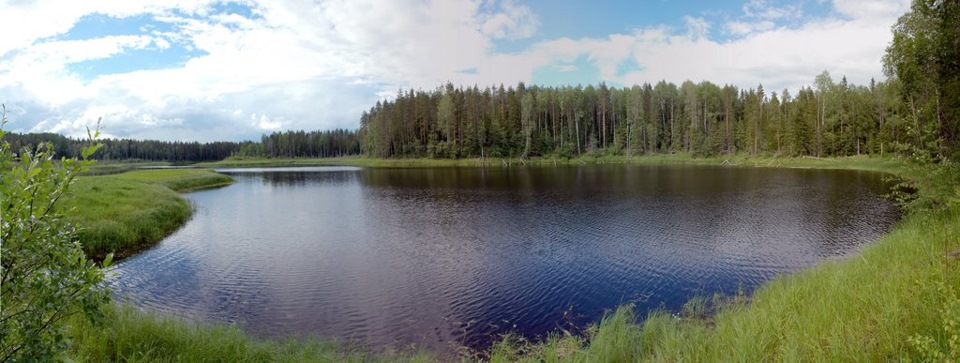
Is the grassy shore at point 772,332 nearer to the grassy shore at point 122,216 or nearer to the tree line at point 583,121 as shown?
the grassy shore at point 122,216

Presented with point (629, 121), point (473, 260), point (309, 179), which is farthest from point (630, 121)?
point (473, 260)

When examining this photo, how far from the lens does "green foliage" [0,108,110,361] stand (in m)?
4.48

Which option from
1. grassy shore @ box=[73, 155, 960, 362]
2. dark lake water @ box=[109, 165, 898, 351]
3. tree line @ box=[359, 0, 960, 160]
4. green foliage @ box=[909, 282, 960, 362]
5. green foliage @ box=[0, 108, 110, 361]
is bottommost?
dark lake water @ box=[109, 165, 898, 351]

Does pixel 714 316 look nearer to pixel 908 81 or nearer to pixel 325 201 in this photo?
pixel 908 81

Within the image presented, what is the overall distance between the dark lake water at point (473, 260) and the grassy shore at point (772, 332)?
2117mm

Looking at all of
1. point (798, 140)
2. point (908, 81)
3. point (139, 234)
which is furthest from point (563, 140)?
point (139, 234)

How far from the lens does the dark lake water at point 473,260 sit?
15.7 meters

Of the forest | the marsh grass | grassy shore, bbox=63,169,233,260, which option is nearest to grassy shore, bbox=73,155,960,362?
the marsh grass

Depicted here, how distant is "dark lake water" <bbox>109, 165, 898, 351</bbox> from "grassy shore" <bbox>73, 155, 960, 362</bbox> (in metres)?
2.12

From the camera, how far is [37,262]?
4840mm

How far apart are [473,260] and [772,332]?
14.9 metres

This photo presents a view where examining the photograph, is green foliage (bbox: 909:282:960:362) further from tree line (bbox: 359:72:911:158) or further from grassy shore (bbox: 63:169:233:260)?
tree line (bbox: 359:72:911:158)

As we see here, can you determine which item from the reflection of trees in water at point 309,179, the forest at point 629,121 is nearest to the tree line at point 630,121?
the forest at point 629,121

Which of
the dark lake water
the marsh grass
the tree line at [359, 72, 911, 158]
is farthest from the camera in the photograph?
the tree line at [359, 72, 911, 158]
